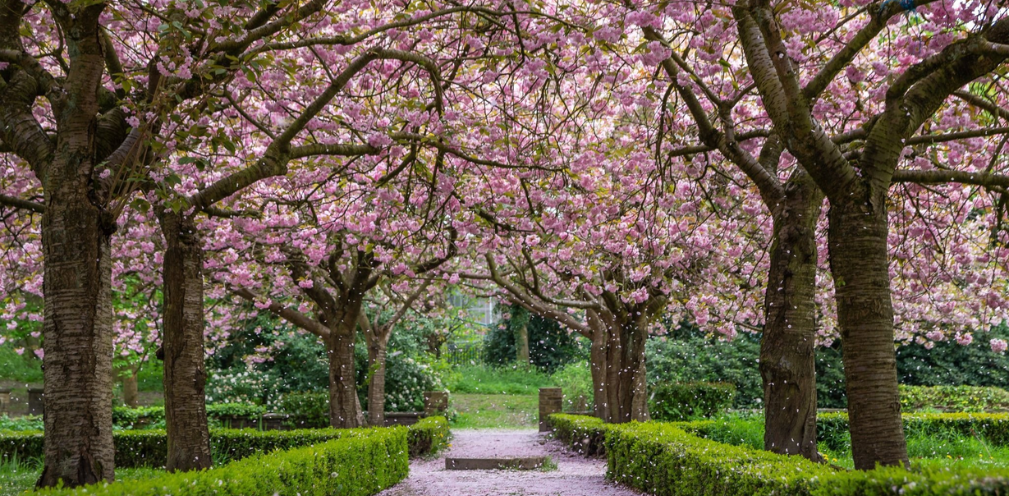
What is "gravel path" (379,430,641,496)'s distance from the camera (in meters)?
9.18

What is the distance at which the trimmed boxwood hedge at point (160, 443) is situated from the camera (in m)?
11.2

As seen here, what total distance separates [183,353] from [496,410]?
1683 centimetres

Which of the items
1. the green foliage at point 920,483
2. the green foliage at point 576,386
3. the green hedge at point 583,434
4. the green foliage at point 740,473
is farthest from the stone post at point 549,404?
the green foliage at point 920,483

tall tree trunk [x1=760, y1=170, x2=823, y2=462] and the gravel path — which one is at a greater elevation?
tall tree trunk [x1=760, y1=170, x2=823, y2=462]

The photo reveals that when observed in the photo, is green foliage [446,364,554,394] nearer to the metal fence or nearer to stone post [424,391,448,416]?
the metal fence

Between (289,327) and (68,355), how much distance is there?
13.1 metres

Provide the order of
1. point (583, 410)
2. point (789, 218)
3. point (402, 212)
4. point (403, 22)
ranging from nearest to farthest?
point (403, 22)
point (789, 218)
point (402, 212)
point (583, 410)

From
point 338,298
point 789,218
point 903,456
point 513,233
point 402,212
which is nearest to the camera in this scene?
point 903,456

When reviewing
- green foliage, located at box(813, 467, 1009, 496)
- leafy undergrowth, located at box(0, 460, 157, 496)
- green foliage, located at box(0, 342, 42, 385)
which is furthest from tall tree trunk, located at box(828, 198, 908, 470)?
green foliage, located at box(0, 342, 42, 385)

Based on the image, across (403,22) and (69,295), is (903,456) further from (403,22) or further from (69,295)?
(69,295)

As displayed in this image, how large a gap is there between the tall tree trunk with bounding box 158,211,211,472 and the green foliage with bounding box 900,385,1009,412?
14.2m

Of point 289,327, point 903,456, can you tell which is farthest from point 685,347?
point 903,456

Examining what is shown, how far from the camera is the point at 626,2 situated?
5727 millimetres

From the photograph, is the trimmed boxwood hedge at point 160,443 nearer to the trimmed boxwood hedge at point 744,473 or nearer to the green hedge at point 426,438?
the green hedge at point 426,438
